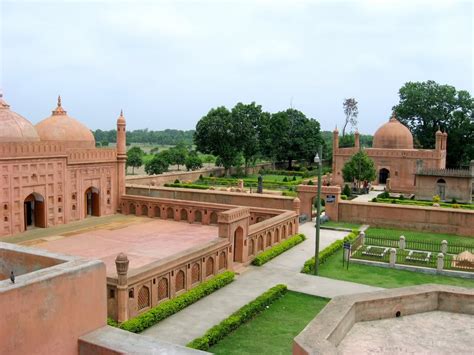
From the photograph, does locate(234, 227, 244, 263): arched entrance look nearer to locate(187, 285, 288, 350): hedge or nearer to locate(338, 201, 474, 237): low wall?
locate(187, 285, 288, 350): hedge

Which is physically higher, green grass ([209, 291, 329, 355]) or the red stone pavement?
the red stone pavement

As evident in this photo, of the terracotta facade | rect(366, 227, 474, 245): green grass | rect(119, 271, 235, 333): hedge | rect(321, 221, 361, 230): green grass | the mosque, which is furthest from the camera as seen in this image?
the terracotta facade

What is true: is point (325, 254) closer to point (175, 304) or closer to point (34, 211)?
point (175, 304)

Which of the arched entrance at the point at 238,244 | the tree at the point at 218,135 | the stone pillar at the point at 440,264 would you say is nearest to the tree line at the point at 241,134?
the tree at the point at 218,135

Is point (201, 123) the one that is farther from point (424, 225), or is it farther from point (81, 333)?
point (81, 333)

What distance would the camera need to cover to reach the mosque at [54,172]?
72.7 ft

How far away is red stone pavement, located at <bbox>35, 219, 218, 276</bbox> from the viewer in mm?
18109

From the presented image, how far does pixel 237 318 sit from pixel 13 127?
16.5m

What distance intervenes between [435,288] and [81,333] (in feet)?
18.0

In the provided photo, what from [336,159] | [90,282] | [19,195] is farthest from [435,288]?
[336,159]

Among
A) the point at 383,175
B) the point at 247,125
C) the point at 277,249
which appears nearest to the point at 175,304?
the point at 277,249

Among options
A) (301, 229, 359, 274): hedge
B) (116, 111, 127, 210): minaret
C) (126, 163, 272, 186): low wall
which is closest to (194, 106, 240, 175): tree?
(126, 163, 272, 186): low wall

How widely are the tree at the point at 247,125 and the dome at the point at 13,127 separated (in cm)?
2593

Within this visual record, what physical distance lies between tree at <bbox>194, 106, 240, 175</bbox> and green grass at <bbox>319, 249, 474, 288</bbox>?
30.6 m
